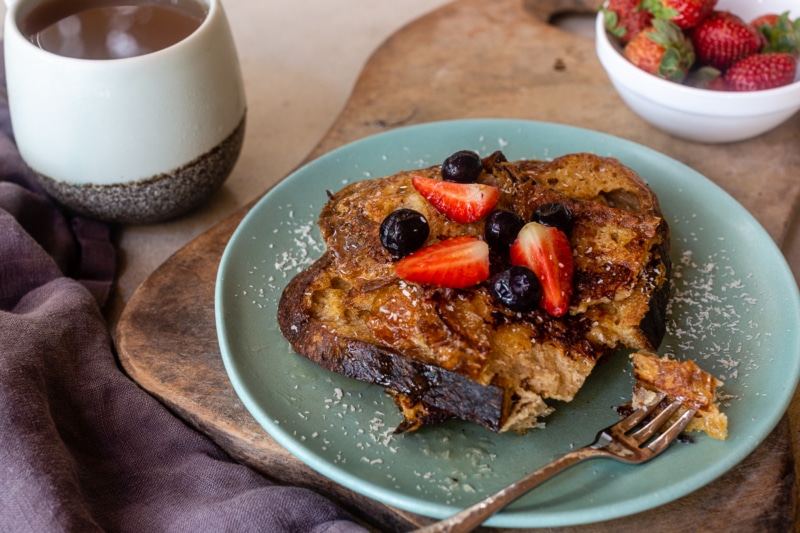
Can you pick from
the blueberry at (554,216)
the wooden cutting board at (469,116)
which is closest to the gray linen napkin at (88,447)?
the wooden cutting board at (469,116)

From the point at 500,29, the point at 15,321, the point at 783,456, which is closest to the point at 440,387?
the point at 783,456

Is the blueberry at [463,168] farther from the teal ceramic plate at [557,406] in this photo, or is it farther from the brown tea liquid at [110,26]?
the brown tea liquid at [110,26]

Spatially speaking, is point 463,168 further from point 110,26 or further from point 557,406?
point 110,26

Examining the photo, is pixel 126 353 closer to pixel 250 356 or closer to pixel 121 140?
pixel 250 356

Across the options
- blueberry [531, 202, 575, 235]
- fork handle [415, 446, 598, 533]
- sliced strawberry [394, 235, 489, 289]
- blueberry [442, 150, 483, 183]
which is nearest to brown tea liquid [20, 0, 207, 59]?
blueberry [442, 150, 483, 183]

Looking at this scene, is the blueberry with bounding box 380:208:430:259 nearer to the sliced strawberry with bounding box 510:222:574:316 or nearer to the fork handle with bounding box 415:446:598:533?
the sliced strawberry with bounding box 510:222:574:316
